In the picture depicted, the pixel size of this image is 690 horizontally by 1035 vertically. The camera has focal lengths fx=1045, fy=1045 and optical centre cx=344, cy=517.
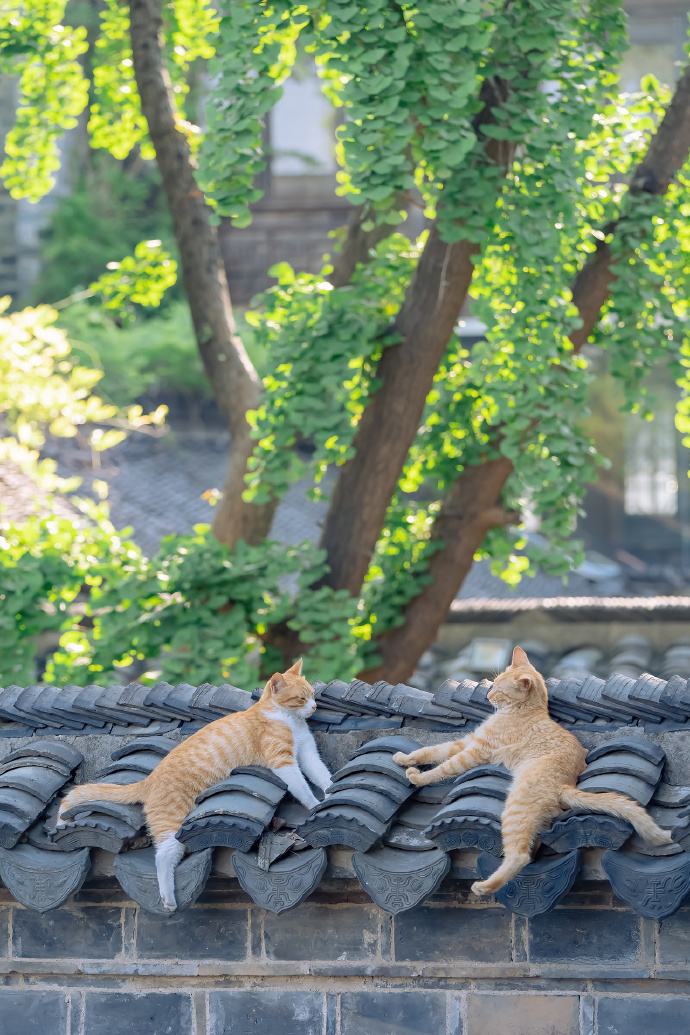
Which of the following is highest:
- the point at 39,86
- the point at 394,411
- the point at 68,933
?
the point at 39,86

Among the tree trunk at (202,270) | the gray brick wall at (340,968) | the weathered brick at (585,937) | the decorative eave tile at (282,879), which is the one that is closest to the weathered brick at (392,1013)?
the gray brick wall at (340,968)

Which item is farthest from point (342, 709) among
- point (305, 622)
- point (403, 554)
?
point (403, 554)

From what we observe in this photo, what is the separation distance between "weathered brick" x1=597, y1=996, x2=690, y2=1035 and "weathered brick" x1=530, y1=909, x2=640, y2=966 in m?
0.11

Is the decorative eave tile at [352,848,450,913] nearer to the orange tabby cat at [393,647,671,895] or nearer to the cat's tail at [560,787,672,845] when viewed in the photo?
the orange tabby cat at [393,647,671,895]

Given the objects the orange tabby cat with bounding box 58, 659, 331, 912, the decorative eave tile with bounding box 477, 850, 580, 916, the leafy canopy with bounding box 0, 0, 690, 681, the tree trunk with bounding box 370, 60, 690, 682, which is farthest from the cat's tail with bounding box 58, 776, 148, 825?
the tree trunk with bounding box 370, 60, 690, 682

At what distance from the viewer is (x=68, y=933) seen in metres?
2.88

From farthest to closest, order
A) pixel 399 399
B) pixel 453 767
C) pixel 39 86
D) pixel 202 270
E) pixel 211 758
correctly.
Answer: pixel 39 86 < pixel 202 270 < pixel 399 399 < pixel 211 758 < pixel 453 767

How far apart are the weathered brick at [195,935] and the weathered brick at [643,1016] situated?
92 centimetres

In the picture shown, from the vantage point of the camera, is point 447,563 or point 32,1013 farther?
point 447,563

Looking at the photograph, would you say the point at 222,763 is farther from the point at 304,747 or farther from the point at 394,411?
the point at 394,411

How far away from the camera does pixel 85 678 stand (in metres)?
5.14

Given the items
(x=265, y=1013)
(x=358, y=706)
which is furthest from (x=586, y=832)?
(x=265, y=1013)

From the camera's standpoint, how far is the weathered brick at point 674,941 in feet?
8.00

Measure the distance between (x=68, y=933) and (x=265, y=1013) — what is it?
23.4 inches
